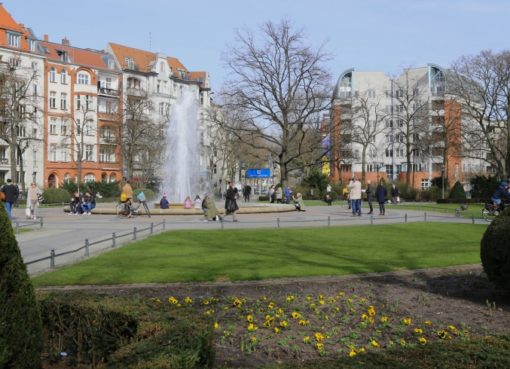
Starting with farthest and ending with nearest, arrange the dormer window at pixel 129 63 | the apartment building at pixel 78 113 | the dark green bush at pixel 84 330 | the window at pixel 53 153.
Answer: the dormer window at pixel 129 63 < the apartment building at pixel 78 113 < the window at pixel 53 153 < the dark green bush at pixel 84 330

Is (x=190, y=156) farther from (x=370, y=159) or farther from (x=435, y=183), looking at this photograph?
(x=370, y=159)

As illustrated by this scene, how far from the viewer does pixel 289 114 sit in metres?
54.7

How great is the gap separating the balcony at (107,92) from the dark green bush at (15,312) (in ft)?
276

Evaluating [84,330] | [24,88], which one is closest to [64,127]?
[24,88]

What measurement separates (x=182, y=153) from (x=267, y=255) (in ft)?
96.1

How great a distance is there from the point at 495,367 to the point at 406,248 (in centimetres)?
1272

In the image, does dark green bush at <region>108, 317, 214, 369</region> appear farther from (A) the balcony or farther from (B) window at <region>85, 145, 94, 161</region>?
(A) the balcony

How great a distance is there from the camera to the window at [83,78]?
274 ft

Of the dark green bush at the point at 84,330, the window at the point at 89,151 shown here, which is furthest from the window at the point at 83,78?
the dark green bush at the point at 84,330

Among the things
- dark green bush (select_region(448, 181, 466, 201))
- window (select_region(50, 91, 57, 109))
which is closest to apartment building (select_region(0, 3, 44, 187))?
window (select_region(50, 91, 57, 109))

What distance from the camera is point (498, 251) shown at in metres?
8.69

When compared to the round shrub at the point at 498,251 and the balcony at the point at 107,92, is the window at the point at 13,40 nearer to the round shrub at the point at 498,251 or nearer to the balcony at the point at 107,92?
the balcony at the point at 107,92

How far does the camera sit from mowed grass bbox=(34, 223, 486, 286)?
38.3 ft

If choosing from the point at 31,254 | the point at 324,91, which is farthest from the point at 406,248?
the point at 324,91
